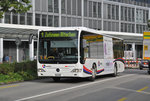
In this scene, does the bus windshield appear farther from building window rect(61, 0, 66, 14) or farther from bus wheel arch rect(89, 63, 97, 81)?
building window rect(61, 0, 66, 14)

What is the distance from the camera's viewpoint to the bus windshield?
649 inches

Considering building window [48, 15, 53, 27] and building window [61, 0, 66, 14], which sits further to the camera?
building window [61, 0, 66, 14]

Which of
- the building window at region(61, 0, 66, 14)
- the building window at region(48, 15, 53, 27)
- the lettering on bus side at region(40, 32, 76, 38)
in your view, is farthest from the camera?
the building window at region(61, 0, 66, 14)

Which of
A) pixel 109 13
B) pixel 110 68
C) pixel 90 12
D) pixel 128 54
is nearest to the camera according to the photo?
pixel 110 68

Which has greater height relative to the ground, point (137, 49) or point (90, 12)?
point (90, 12)

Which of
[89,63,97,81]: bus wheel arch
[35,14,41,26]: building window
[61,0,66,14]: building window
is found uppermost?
[61,0,66,14]: building window

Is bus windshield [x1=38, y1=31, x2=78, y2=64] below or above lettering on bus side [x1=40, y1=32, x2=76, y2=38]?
below

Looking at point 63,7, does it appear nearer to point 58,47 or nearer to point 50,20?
point 50,20

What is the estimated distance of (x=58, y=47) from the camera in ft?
55.2

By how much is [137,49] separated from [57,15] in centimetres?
2786

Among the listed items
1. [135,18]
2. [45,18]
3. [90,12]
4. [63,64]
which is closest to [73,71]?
[63,64]

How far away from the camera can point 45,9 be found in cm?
5450

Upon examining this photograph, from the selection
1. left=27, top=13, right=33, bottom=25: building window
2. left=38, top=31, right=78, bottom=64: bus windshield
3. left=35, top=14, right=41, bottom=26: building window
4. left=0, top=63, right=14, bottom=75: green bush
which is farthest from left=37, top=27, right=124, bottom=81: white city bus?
left=35, top=14, right=41, bottom=26: building window

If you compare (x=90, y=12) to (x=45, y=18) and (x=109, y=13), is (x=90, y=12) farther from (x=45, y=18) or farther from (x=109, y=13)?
(x=45, y=18)
